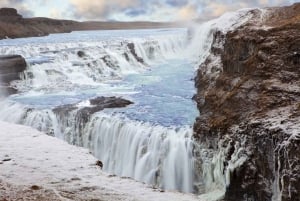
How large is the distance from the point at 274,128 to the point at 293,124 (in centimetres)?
37

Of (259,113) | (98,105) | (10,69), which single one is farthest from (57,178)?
(10,69)

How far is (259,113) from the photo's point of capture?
10.1 meters

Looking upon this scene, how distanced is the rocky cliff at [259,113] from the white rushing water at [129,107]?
61 centimetres

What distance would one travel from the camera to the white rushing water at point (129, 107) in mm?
12438

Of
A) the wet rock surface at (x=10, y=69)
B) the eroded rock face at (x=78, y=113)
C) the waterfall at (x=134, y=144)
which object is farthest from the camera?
the wet rock surface at (x=10, y=69)

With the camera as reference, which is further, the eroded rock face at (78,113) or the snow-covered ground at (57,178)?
the eroded rock face at (78,113)

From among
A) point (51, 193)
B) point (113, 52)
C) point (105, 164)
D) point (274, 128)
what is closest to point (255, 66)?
point (274, 128)

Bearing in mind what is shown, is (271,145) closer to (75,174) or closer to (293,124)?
(293,124)

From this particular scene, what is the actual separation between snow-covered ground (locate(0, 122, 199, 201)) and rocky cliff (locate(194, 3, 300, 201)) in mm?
2766

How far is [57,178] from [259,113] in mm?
4806

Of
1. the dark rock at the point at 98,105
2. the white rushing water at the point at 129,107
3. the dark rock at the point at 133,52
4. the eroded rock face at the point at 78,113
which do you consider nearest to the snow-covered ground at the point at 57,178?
the white rushing water at the point at 129,107

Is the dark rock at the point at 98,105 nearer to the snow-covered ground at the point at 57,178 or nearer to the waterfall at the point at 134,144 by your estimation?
the waterfall at the point at 134,144

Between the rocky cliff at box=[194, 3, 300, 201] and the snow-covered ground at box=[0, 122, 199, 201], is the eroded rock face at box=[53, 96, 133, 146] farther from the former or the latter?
the snow-covered ground at box=[0, 122, 199, 201]

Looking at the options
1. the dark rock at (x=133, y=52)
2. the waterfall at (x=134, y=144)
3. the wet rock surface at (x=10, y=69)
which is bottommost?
the waterfall at (x=134, y=144)
